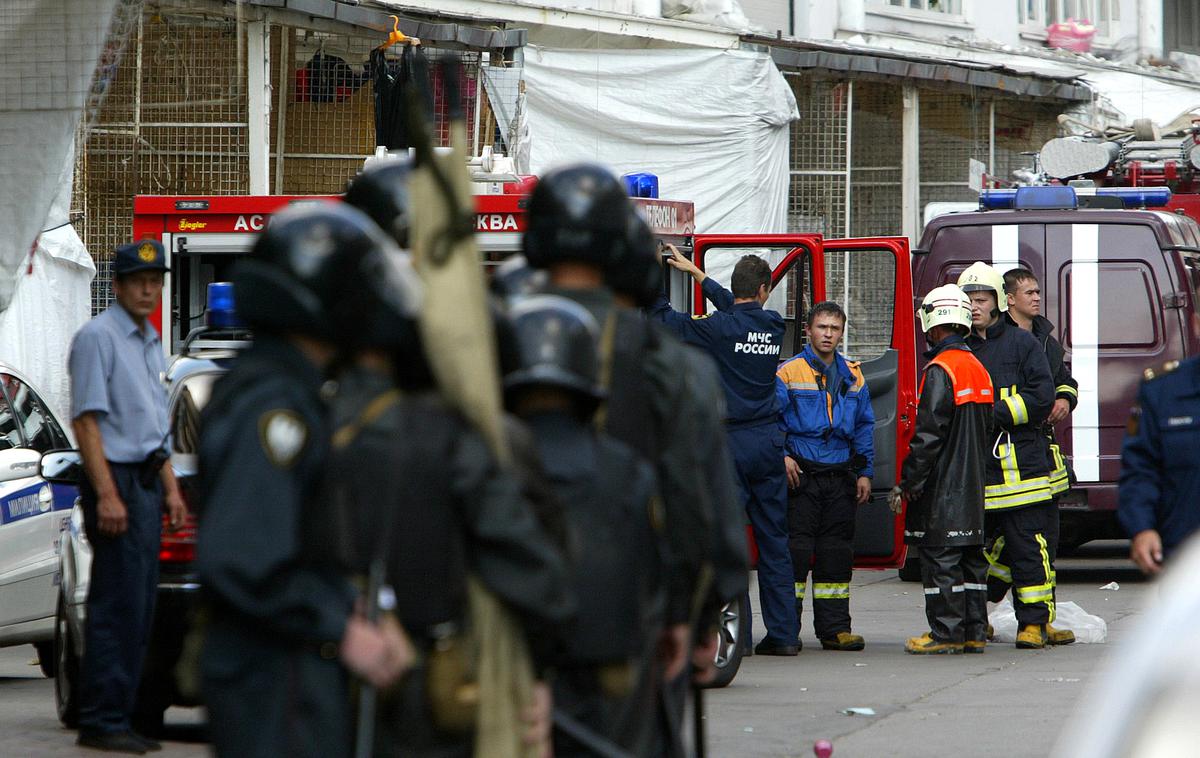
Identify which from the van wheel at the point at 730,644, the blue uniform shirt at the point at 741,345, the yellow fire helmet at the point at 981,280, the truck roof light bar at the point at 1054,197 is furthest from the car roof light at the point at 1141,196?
the van wheel at the point at 730,644

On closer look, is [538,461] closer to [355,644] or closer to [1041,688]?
[355,644]

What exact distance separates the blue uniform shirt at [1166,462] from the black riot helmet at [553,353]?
281cm

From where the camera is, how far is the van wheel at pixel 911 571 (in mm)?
14945

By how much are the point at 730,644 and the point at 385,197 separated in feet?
15.6

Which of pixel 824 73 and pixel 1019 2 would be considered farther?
pixel 1019 2

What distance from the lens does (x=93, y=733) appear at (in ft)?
24.2

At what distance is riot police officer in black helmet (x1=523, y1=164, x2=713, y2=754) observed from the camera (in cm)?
468

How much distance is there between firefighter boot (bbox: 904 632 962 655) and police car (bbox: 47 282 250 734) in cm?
437

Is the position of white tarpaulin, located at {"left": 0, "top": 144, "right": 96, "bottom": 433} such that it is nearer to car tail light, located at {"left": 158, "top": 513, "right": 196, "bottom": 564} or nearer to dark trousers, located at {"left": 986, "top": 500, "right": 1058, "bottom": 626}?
car tail light, located at {"left": 158, "top": 513, "right": 196, "bottom": 564}

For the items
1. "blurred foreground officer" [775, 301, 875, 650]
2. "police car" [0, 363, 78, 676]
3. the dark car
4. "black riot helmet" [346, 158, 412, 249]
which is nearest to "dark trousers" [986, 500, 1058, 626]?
"blurred foreground officer" [775, 301, 875, 650]

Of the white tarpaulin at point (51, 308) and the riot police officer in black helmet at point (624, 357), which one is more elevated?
the white tarpaulin at point (51, 308)

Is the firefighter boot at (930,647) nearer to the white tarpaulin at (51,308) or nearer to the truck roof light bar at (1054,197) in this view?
the truck roof light bar at (1054,197)

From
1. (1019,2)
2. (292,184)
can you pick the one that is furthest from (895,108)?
(292,184)

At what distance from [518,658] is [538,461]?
1.37ft
